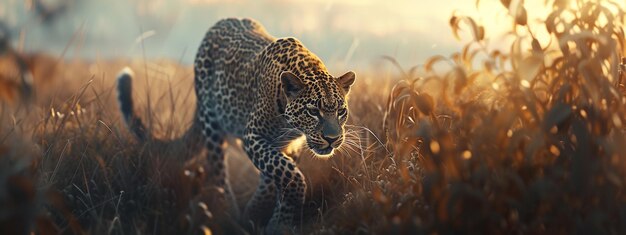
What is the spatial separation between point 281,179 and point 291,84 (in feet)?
2.49

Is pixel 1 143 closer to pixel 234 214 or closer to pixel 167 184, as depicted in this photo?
pixel 167 184

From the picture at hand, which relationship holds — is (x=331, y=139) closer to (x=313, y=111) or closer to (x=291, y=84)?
(x=313, y=111)

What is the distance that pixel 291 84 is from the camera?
245 inches

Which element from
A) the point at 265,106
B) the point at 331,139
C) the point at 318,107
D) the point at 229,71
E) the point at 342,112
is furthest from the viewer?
the point at 229,71

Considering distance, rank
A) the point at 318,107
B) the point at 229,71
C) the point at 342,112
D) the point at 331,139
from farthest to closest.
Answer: the point at 229,71, the point at 342,112, the point at 318,107, the point at 331,139

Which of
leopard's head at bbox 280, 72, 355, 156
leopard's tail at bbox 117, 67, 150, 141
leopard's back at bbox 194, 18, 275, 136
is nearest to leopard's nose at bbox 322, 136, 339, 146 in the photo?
leopard's head at bbox 280, 72, 355, 156

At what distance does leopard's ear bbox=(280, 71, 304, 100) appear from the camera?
243 inches

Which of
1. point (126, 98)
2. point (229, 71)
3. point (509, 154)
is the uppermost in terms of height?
point (509, 154)

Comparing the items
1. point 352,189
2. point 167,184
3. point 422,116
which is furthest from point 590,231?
point 167,184

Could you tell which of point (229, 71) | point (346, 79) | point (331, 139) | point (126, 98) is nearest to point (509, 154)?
point (331, 139)

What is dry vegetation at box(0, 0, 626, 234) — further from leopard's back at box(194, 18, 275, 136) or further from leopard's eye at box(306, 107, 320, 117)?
leopard's back at box(194, 18, 275, 136)

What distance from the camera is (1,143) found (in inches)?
204

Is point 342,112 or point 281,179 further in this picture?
point 281,179

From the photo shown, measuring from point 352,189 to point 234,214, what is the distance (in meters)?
1.47
